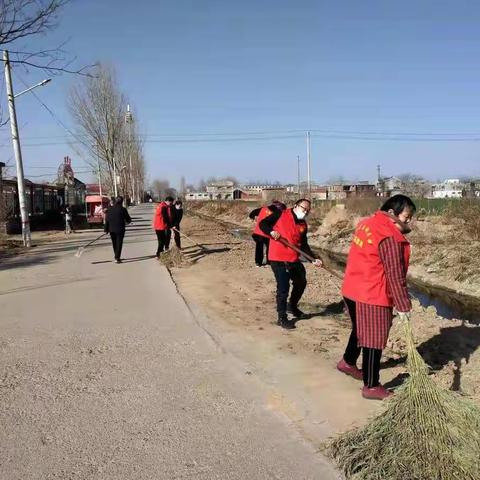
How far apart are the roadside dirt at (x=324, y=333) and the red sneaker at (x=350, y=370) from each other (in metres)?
0.07

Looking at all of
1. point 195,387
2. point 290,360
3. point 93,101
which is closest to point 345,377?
point 290,360

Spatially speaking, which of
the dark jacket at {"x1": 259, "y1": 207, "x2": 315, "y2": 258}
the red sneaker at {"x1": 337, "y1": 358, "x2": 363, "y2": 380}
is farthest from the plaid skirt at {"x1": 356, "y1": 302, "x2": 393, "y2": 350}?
the dark jacket at {"x1": 259, "y1": 207, "x2": 315, "y2": 258}

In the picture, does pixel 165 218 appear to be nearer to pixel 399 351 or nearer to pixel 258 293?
pixel 258 293

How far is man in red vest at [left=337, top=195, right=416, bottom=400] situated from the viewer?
4.56m

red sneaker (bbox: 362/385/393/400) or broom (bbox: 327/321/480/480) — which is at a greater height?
broom (bbox: 327/321/480/480)

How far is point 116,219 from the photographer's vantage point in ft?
47.6

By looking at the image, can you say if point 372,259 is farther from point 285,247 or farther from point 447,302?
point 447,302

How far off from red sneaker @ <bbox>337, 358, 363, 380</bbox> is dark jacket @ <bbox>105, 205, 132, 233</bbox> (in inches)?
385

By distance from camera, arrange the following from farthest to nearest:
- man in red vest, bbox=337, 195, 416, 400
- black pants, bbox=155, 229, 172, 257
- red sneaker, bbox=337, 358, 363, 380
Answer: black pants, bbox=155, 229, 172, 257 < red sneaker, bbox=337, 358, 363, 380 < man in red vest, bbox=337, 195, 416, 400

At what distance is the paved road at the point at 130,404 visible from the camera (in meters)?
3.70

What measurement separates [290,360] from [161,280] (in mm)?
6043

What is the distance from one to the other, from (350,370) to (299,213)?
260cm

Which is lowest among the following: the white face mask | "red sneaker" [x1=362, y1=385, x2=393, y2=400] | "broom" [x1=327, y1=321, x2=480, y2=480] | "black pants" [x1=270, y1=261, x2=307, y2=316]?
"red sneaker" [x1=362, y1=385, x2=393, y2=400]

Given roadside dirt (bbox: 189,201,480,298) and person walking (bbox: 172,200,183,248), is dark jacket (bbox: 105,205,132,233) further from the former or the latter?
roadside dirt (bbox: 189,201,480,298)
